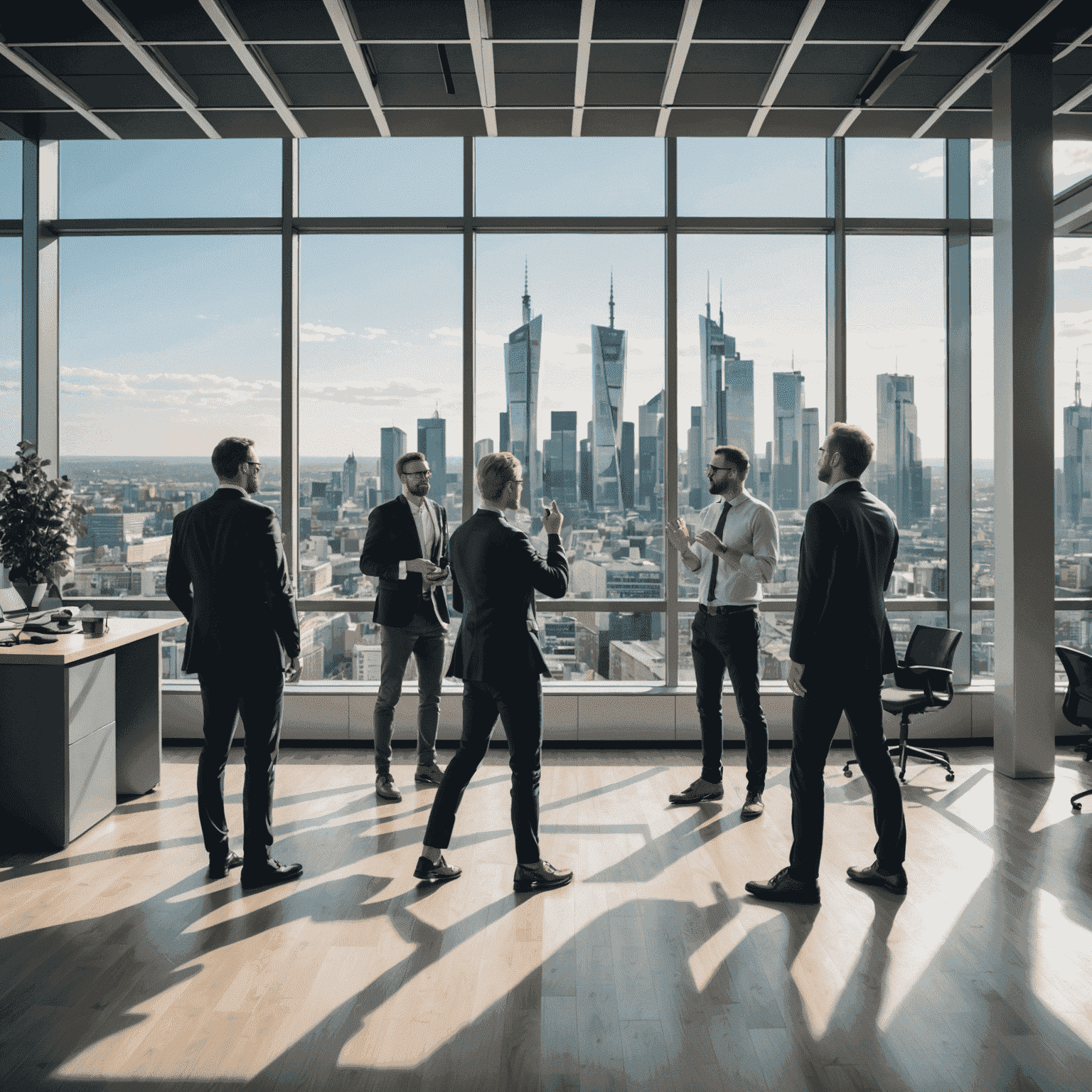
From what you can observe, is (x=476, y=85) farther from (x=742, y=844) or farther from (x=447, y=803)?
(x=742, y=844)

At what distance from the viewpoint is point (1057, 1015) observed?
237cm

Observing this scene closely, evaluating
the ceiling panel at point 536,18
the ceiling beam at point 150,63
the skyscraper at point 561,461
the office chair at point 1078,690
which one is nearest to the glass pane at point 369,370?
the skyscraper at point 561,461

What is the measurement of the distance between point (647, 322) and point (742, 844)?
3.84 metres

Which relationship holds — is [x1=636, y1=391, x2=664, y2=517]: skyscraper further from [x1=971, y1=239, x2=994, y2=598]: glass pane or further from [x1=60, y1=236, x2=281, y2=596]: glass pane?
[x1=60, y1=236, x2=281, y2=596]: glass pane

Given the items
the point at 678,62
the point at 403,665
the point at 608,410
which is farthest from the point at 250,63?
the point at 403,665

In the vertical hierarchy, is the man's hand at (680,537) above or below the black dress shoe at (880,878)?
above

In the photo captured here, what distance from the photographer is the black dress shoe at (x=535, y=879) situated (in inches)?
129

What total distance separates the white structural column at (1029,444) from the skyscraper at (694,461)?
2.02m

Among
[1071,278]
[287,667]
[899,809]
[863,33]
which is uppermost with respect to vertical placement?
[863,33]

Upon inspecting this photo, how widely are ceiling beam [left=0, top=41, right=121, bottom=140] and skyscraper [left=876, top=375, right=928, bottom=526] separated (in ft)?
18.6

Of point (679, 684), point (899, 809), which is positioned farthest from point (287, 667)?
point (679, 684)

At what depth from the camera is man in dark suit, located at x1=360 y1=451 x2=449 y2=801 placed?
443cm

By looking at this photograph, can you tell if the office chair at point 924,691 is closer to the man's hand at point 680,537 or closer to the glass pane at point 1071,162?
the man's hand at point 680,537

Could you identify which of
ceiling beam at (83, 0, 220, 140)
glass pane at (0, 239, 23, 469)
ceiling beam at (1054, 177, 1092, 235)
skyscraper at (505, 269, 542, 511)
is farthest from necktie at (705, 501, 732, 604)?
glass pane at (0, 239, 23, 469)
